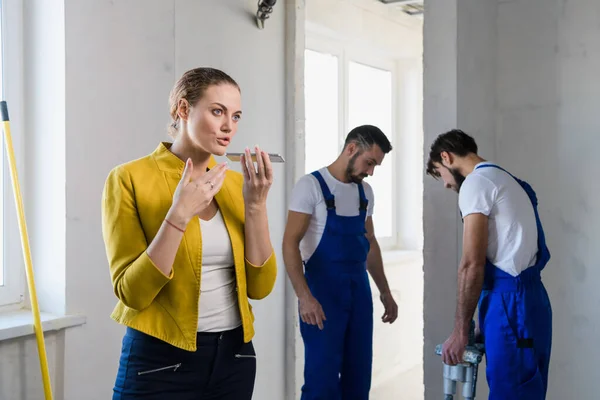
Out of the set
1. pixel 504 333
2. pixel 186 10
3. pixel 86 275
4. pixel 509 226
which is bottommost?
pixel 504 333

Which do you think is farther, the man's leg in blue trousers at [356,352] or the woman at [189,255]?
the man's leg in blue trousers at [356,352]

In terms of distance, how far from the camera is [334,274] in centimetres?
275

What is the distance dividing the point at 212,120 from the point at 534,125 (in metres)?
2.26

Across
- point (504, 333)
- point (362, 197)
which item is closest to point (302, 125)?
point (362, 197)

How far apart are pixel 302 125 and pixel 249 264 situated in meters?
1.94

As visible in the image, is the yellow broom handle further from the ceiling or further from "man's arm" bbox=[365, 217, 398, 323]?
the ceiling

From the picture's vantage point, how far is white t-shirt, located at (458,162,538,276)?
233 cm

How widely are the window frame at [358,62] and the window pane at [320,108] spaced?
43 millimetres

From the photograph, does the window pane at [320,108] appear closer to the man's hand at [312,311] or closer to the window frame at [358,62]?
the window frame at [358,62]

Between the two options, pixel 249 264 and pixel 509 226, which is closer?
pixel 249 264

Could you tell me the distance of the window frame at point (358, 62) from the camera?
456 cm

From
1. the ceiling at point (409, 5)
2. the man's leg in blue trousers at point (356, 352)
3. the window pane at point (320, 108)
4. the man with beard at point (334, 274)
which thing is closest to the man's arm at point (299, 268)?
the man with beard at point (334, 274)

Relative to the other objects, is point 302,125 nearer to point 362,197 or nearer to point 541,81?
point 362,197

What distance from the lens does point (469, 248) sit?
7.66ft
